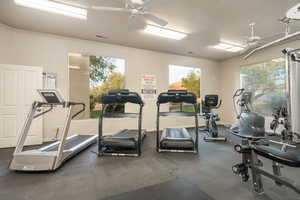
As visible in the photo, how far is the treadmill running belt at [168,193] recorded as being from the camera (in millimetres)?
1670

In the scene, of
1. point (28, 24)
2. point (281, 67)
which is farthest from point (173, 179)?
point (281, 67)

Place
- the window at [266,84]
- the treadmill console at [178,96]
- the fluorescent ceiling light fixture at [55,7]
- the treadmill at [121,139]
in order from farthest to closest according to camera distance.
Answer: the window at [266,84], the treadmill console at [178,96], the treadmill at [121,139], the fluorescent ceiling light fixture at [55,7]

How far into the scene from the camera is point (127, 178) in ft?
6.95

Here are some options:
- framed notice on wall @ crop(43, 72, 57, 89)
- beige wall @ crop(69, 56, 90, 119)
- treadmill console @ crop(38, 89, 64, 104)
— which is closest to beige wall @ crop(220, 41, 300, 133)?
beige wall @ crop(69, 56, 90, 119)

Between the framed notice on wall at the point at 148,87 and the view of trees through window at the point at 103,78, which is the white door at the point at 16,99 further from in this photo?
the framed notice on wall at the point at 148,87

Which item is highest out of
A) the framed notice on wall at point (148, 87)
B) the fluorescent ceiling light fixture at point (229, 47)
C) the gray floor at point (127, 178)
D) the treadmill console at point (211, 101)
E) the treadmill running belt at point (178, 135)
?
the fluorescent ceiling light fixture at point (229, 47)

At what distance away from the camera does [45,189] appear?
184cm

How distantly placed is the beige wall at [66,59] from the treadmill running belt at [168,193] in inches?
137

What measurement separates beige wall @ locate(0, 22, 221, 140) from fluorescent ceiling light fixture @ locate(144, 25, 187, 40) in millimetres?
1405

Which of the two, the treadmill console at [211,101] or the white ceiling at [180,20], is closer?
the white ceiling at [180,20]

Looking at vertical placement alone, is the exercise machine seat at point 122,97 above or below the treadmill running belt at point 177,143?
above

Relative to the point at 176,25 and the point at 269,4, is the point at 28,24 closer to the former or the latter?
the point at 176,25

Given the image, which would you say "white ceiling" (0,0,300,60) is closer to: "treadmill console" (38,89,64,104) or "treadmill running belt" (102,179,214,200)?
"treadmill console" (38,89,64,104)

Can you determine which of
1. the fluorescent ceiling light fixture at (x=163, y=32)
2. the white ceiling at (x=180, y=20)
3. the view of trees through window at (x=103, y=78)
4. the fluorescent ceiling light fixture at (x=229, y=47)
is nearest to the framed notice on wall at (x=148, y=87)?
the view of trees through window at (x=103, y=78)
